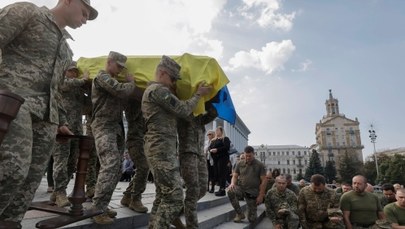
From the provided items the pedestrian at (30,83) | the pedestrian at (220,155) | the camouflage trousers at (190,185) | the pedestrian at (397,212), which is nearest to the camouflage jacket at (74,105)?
the camouflage trousers at (190,185)

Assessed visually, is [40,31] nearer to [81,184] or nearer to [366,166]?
[81,184]

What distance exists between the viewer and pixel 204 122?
4.36 meters

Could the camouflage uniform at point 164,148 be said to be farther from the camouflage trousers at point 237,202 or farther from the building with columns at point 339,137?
the building with columns at point 339,137

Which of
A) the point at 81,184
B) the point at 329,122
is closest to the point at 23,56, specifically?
the point at 81,184

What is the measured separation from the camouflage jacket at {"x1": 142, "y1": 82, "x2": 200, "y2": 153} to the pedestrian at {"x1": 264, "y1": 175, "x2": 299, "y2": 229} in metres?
3.94

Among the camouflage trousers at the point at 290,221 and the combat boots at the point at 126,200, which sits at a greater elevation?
the combat boots at the point at 126,200

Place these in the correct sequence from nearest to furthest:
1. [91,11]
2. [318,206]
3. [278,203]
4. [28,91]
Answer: [28,91] → [91,11] → [318,206] → [278,203]

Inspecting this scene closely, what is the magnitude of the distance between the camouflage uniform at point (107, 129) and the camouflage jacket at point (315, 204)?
4.45m

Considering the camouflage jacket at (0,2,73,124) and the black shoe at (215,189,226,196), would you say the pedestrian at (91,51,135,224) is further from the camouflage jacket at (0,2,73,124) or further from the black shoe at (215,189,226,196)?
the black shoe at (215,189,226,196)

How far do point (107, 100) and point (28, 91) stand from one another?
5.43 ft

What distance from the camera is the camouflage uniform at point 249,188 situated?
667cm

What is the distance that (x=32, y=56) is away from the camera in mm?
2049

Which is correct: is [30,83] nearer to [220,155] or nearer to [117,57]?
[117,57]

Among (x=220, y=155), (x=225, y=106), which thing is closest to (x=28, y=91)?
(x=225, y=106)
